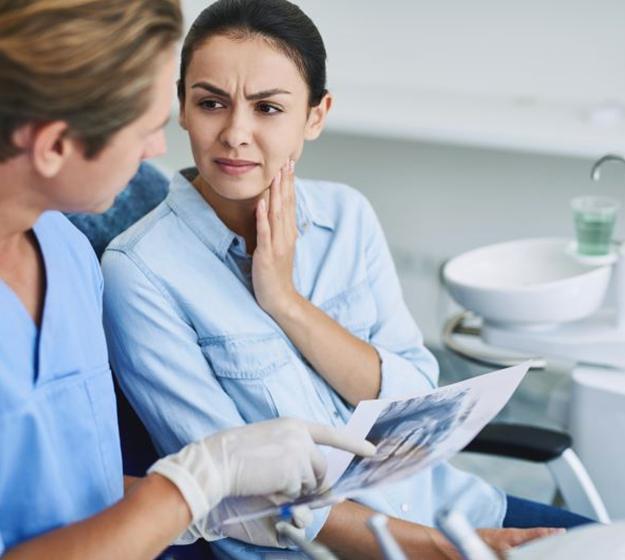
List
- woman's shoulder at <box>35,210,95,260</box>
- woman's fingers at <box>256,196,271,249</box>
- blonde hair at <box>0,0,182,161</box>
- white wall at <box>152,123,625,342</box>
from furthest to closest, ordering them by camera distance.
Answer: white wall at <box>152,123,625,342</box> → woman's fingers at <box>256,196,271,249</box> → woman's shoulder at <box>35,210,95,260</box> → blonde hair at <box>0,0,182,161</box>

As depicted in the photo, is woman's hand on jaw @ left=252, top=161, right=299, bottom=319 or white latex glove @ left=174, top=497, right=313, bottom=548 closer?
white latex glove @ left=174, top=497, right=313, bottom=548

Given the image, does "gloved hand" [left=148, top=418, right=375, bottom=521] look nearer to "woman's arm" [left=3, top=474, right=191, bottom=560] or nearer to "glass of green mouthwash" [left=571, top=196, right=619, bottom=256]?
"woman's arm" [left=3, top=474, right=191, bottom=560]

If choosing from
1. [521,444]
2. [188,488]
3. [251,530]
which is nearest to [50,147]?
[188,488]

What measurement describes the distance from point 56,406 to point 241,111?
484 millimetres

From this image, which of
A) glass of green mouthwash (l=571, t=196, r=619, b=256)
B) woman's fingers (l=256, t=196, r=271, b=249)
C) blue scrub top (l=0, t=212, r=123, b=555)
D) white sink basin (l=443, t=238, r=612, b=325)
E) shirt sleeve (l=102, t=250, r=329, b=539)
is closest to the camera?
blue scrub top (l=0, t=212, r=123, b=555)

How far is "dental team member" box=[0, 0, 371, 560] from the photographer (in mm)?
796

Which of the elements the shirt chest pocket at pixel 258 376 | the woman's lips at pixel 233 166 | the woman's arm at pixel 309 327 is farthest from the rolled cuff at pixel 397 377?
the woman's lips at pixel 233 166

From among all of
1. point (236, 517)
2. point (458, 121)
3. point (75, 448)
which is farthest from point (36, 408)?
point (458, 121)

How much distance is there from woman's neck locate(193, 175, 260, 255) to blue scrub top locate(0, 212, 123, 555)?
0.29 meters

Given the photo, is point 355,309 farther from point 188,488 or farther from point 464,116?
point 464,116

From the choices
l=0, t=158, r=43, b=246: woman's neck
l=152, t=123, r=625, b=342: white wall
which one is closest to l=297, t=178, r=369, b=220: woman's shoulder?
l=0, t=158, r=43, b=246: woman's neck

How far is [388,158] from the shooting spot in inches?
123

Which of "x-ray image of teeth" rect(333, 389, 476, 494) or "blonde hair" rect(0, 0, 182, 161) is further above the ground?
"blonde hair" rect(0, 0, 182, 161)

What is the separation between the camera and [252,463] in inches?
39.0
